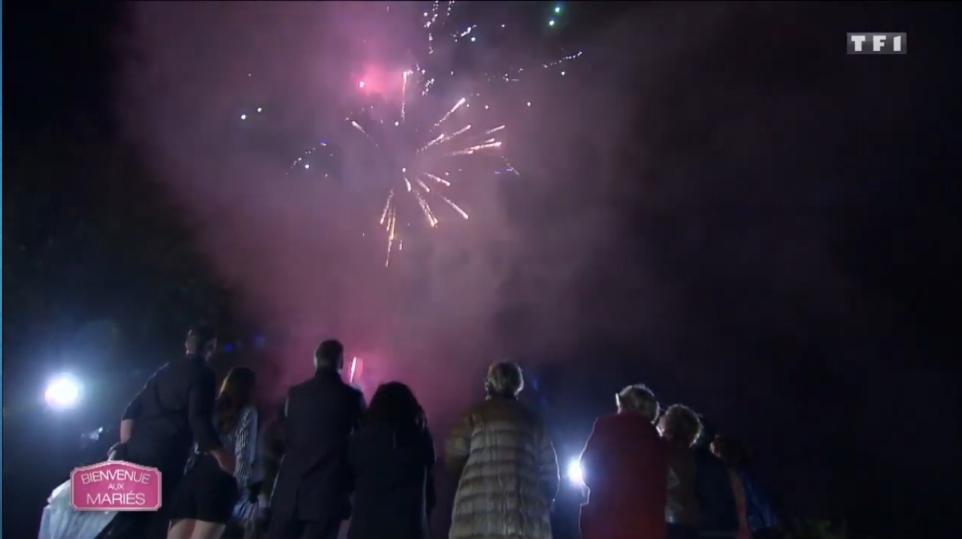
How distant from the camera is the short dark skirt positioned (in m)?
4.74

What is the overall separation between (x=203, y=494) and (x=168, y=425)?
416mm

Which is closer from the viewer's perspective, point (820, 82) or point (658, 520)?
point (658, 520)

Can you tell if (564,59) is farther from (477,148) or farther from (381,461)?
(381,461)

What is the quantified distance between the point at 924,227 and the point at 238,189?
755 centimetres

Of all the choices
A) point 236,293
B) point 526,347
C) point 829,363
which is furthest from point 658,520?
point 236,293

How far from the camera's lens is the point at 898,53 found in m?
9.93

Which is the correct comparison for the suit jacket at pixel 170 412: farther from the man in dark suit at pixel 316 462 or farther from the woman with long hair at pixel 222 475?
the man in dark suit at pixel 316 462

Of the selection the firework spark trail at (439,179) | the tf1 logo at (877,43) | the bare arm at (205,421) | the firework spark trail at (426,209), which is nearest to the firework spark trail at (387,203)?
the firework spark trail at (426,209)

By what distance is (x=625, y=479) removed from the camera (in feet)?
15.0

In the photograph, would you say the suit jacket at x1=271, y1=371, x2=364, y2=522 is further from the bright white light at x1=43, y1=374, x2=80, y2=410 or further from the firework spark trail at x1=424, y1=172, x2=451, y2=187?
the firework spark trail at x1=424, y1=172, x2=451, y2=187

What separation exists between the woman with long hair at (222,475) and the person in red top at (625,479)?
176 centimetres

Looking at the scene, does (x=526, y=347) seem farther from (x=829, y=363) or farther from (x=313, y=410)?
(x=313, y=410)

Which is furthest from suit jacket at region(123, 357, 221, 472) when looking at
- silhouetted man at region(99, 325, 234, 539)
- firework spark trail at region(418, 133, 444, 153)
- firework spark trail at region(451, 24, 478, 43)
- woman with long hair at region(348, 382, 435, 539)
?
firework spark trail at region(418, 133, 444, 153)

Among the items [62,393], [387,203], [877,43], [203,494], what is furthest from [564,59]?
[203,494]
